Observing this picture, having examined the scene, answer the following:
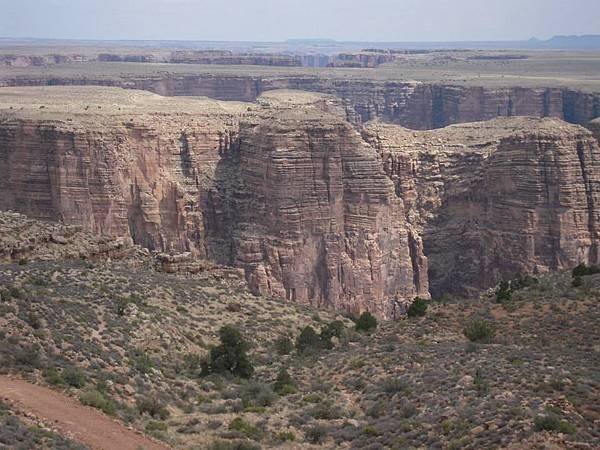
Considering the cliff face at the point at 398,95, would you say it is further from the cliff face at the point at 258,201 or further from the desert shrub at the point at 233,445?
the desert shrub at the point at 233,445

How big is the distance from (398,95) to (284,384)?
8580 centimetres

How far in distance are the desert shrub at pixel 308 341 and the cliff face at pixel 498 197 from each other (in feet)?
67.9

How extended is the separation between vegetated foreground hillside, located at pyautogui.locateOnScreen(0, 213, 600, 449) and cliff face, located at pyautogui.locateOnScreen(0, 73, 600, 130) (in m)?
62.3

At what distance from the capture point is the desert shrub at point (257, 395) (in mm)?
23734

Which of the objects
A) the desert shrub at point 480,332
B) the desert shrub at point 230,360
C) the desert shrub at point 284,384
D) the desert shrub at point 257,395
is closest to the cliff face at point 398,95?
the desert shrub at point 480,332

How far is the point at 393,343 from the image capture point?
A: 29.1 meters

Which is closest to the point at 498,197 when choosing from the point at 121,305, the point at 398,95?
the point at 121,305

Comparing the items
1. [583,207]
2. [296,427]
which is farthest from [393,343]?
[583,207]

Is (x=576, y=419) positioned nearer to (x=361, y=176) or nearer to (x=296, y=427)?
(x=296, y=427)

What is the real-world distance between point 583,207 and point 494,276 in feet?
18.6

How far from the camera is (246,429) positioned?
21.3 metres

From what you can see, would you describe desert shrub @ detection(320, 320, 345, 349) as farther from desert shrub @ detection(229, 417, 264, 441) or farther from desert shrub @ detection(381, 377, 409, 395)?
desert shrub @ detection(229, 417, 264, 441)

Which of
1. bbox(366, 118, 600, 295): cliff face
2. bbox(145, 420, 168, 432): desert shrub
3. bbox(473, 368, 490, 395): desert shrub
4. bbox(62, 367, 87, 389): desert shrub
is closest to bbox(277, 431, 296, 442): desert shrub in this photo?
bbox(145, 420, 168, 432): desert shrub

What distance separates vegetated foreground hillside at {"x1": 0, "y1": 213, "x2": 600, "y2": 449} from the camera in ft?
67.3
